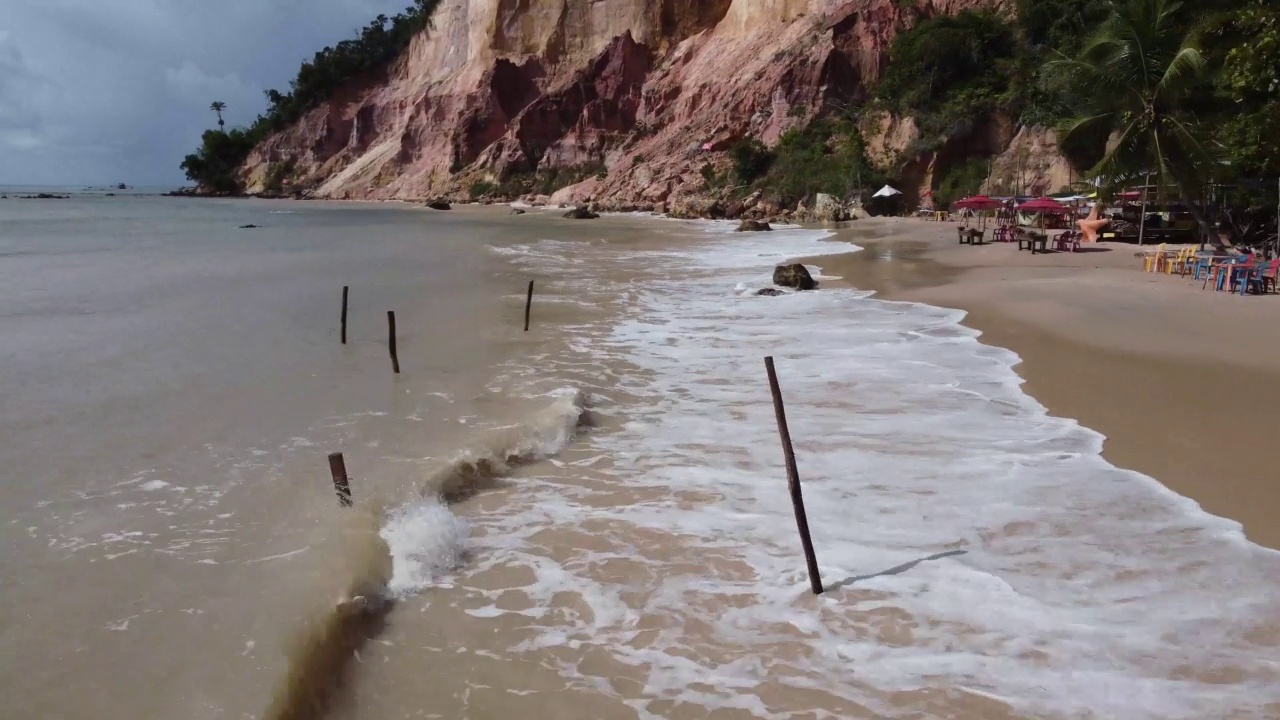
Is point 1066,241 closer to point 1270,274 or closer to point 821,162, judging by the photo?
point 1270,274

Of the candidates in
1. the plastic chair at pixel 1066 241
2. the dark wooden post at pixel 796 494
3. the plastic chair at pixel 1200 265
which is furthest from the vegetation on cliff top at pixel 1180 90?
the dark wooden post at pixel 796 494

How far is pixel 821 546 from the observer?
546cm

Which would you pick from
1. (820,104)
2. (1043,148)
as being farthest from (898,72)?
(1043,148)

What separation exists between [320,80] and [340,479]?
3825 inches

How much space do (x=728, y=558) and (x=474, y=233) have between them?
1282 inches

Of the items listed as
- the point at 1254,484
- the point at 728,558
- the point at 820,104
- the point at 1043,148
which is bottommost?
the point at 728,558

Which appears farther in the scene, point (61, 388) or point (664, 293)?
point (664, 293)

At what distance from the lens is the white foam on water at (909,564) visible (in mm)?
4070

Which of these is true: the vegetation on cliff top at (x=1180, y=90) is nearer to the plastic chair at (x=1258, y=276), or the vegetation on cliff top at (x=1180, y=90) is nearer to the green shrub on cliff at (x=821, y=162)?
the plastic chair at (x=1258, y=276)

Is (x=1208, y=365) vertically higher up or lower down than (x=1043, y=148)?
lower down

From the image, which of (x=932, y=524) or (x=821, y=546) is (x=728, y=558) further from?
(x=932, y=524)

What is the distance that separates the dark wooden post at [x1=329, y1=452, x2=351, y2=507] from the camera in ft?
19.9

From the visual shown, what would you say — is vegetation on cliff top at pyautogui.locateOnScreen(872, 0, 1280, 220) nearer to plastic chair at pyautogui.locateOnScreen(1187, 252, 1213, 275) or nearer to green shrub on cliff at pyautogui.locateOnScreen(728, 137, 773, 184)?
plastic chair at pyautogui.locateOnScreen(1187, 252, 1213, 275)

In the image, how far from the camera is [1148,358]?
31.4 ft
